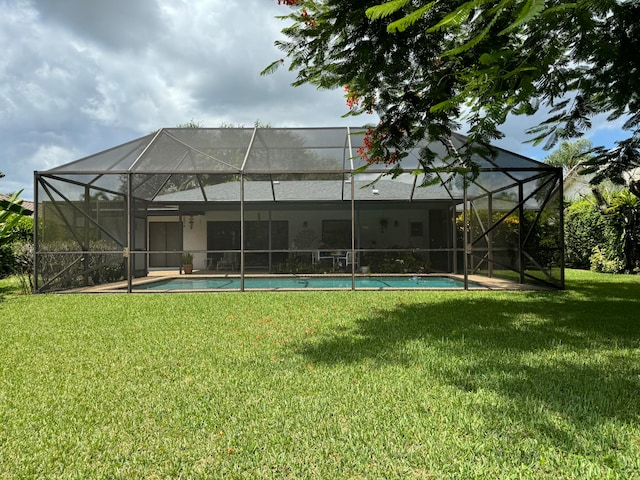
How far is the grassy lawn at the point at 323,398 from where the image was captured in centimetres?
202

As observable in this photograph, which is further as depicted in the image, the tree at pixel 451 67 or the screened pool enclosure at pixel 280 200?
the screened pool enclosure at pixel 280 200

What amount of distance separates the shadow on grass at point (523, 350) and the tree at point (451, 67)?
6.49 ft

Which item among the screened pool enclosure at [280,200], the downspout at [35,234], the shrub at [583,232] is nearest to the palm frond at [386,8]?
the screened pool enclosure at [280,200]

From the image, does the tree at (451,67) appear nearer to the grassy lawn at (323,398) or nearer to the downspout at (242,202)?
the grassy lawn at (323,398)

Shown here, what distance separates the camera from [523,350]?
400cm

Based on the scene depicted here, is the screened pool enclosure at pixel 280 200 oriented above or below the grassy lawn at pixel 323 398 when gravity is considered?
above

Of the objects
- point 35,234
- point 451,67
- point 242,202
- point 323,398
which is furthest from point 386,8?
point 35,234

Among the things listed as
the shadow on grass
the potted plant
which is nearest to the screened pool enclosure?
the potted plant

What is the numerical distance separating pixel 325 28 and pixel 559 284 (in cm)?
841

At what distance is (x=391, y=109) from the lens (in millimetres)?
4770

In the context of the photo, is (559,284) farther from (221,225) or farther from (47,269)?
(221,225)

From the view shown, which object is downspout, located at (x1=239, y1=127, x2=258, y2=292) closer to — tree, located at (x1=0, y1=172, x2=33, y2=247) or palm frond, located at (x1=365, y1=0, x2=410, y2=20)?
tree, located at (x1=0, y1=172, x2=33, y2=247)

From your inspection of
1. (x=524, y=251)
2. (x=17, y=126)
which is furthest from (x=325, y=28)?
(x=17, y=126)

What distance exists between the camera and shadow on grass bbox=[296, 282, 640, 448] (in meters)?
2.75
